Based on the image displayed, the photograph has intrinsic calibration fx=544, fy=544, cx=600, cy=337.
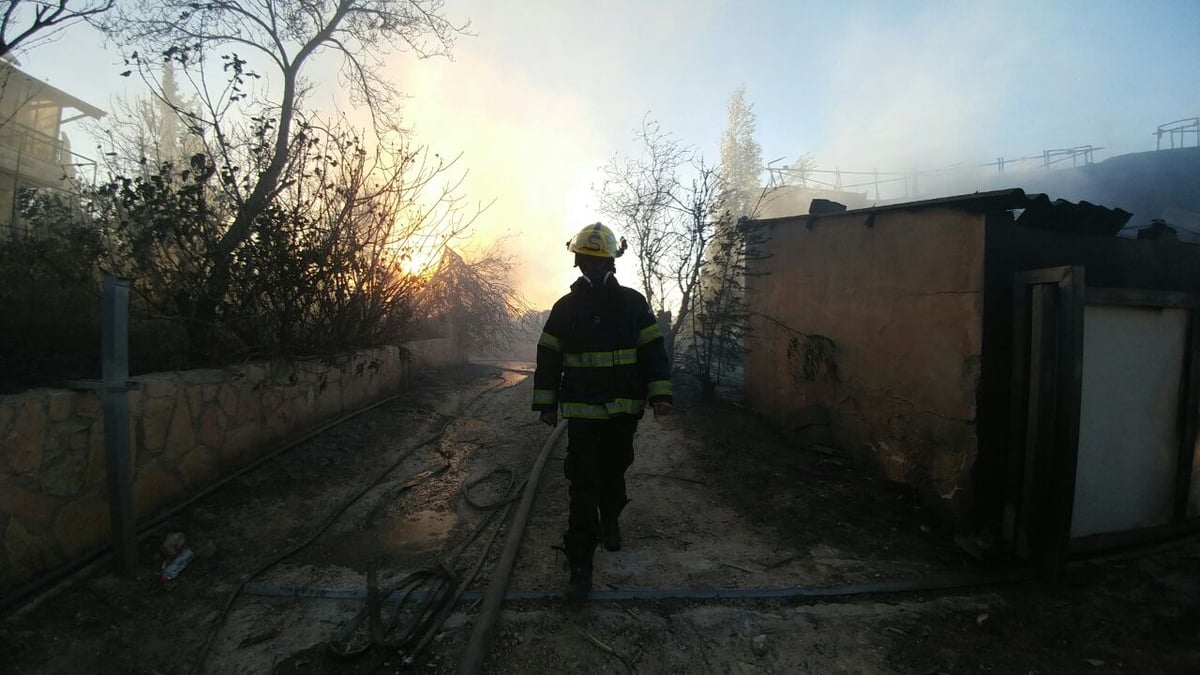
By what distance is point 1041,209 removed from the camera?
4262 mm

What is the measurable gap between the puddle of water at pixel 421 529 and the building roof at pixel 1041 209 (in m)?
4.58

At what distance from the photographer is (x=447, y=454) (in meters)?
6.00

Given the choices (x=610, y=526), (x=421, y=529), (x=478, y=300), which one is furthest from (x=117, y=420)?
(x=478, y=300)

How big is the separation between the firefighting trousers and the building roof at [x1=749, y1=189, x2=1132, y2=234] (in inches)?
128

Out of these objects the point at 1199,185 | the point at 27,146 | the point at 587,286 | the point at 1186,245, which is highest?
the point at 1199,185

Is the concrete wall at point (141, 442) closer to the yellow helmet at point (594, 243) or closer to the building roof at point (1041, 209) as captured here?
the yellow helmet at point (594, 243)

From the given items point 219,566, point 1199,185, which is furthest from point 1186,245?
point 1199,185

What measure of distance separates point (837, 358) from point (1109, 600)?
2.87m

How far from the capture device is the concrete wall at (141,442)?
2.94 meters

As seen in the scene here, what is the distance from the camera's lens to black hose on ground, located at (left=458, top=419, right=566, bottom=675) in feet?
7.86

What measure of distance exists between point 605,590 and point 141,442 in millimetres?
3359

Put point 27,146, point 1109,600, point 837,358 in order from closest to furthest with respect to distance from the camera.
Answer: point 1109,600 < point 837,358 < point 27,146

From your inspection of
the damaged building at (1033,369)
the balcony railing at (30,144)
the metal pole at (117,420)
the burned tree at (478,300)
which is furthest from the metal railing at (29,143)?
the damaged building at (1033,369)

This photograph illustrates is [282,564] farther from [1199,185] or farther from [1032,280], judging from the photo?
[1199,185]
